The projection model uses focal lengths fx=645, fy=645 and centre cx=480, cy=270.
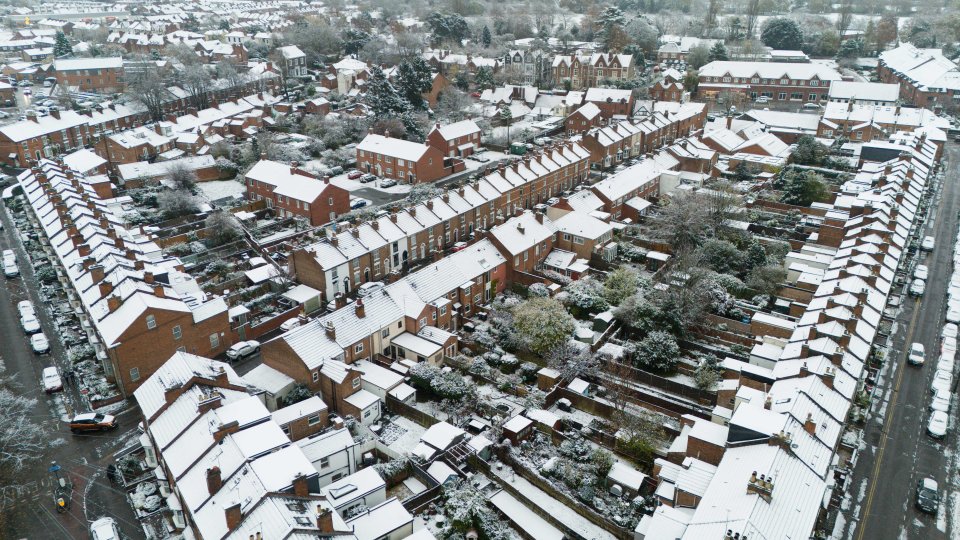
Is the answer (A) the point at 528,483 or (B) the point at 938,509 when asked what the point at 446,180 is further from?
(B) the point at 938,509

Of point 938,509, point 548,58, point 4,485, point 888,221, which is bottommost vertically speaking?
point 938,509

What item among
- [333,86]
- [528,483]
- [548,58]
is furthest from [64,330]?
[548,58]

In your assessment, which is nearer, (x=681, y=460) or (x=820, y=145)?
(x=681, y=460)

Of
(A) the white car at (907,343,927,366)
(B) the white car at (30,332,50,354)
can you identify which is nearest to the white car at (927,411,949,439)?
(A) the white car at (907,343,927,366)

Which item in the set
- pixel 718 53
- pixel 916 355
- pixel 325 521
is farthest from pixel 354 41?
pixel 325 521

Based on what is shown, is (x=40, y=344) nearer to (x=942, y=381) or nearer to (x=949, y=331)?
(x=942, y=381)

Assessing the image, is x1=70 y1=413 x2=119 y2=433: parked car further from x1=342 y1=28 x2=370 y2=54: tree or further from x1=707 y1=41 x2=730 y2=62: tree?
x1=707 y1=41 x2=730 y2=62: tree
